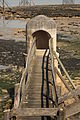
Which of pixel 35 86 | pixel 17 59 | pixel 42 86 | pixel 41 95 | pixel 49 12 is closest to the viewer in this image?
pixel 41 95

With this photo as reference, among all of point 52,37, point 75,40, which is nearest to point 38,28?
point 52,37

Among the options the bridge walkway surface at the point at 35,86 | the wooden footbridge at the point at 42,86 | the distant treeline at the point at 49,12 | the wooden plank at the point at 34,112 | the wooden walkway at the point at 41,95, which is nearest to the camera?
the wooden plank at the point at 34,112

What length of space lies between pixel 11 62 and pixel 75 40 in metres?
23.2

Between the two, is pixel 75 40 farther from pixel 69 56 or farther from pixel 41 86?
pixel 41 86

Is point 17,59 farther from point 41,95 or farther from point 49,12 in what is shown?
point 49,12

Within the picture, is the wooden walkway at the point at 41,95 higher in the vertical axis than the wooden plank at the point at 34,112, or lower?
lower

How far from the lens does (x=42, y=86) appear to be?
21578mm

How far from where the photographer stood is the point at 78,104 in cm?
1424

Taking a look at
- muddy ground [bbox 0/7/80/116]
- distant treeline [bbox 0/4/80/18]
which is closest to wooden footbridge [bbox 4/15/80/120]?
muddy ground [bbox 0/7/80/116]

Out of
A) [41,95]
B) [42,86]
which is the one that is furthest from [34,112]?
[42,86]

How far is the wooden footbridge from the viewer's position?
1420 centimetres

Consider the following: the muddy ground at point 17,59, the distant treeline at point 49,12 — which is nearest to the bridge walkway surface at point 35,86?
the muddy ground at point 17,59

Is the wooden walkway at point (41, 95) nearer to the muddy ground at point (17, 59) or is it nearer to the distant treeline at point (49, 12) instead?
the muddy ground at point (17, 59)

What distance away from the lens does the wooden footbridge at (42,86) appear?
46.6 ft
